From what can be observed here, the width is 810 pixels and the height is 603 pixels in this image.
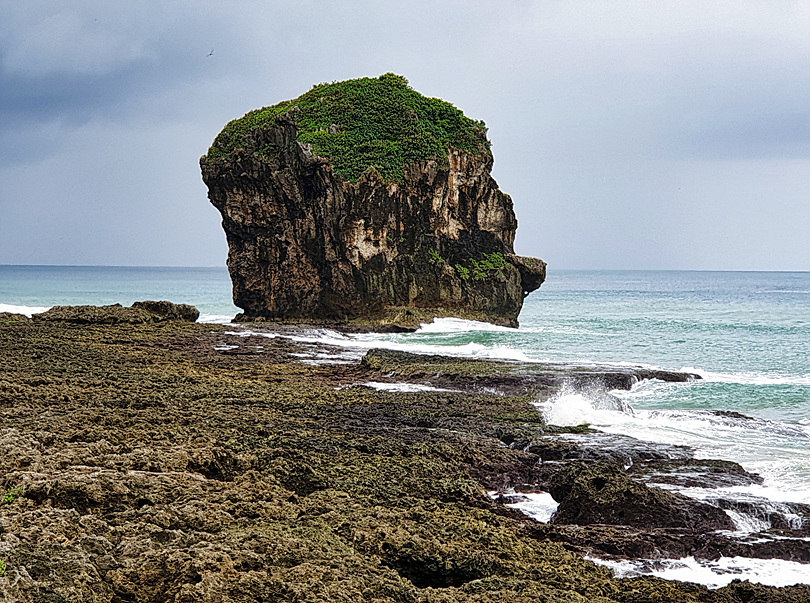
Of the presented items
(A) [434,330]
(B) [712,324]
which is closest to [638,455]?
(A) [434,330]

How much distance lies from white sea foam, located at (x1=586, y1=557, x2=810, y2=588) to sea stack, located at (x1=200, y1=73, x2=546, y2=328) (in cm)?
3166

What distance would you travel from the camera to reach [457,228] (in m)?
44.9

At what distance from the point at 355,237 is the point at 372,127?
6.83 metres

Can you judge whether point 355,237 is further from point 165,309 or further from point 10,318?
point 10,318

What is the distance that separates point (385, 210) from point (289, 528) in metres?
35.6

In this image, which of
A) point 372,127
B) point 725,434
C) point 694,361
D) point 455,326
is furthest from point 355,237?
point 725,434

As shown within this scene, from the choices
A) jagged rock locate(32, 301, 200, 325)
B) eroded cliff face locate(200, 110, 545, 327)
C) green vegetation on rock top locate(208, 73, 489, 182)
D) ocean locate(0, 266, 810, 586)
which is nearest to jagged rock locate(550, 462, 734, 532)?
ocean locate(0, 266, 810, 586)

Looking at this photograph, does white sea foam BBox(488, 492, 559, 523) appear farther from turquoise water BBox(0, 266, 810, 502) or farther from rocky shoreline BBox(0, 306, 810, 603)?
turquoise water BBox(0, 266, 810, 502)

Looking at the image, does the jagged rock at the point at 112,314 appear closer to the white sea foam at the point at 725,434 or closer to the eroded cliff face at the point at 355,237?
the eroded cliff face at the point at 355,237

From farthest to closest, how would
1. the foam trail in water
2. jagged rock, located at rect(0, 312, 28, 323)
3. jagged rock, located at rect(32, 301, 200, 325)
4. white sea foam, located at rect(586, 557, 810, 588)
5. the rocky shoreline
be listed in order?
jagged rock, located at rect(32, 301, 200, 325)
jagged rock, located at rect(0, 312, 28, 323)
the foam trail in water
white sea foam, located at rect(586, 557, 810, 588)
the rocky shoreline

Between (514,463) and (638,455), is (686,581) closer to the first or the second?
(514,463)

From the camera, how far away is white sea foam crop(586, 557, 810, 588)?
8.37 meters

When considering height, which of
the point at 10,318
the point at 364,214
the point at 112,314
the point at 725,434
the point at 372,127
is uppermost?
the point at 372,127

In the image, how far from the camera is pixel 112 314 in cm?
3278
